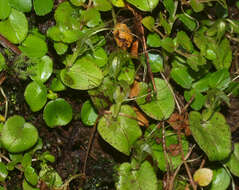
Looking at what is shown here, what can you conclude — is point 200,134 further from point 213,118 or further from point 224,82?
point 224,82

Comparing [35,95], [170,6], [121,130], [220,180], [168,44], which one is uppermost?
[170,6]

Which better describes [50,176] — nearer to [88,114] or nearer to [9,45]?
[88,114]

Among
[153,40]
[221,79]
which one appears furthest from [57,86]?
[221,79]

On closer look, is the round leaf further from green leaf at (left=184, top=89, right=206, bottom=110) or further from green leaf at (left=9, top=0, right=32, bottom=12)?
green leaf at (left=9, top=0, right=32, bottom=12)

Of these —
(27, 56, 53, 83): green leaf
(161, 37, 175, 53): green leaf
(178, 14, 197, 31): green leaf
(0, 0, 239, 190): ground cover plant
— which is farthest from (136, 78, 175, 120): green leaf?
(27, 56, 53, 83): green leaf

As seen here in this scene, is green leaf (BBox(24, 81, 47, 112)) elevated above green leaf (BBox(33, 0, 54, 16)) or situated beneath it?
situated beneath

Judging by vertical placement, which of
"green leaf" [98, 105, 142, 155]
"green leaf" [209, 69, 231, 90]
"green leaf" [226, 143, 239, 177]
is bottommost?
"green leaf" [226, 143, 239, 177]

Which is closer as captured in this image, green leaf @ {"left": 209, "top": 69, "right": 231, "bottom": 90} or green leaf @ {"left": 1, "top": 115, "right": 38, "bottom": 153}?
green leaf @ {"left": 1, "top": 115, "right": 38, "bottom": 153}
